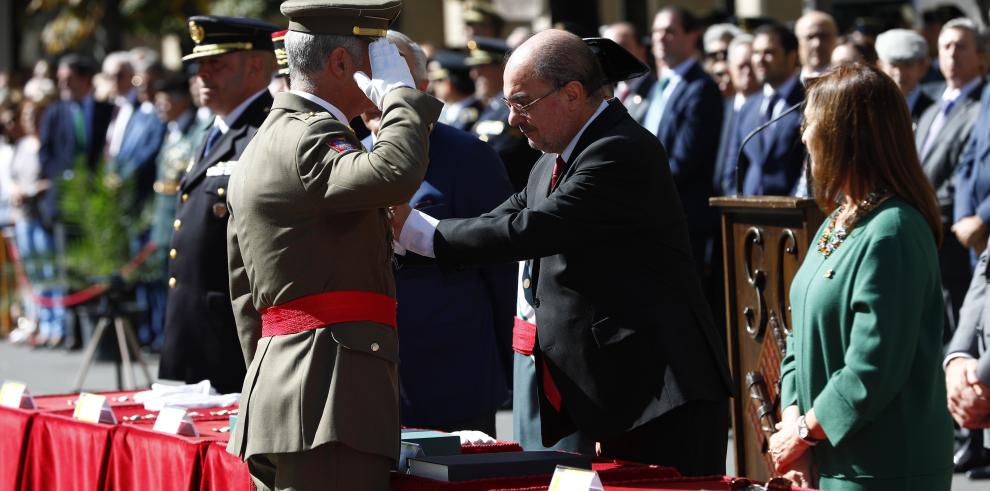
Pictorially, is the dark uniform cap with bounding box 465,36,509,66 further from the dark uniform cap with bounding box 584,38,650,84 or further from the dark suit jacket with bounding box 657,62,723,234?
the dark uniform cap with bounding box 584,38,650,84

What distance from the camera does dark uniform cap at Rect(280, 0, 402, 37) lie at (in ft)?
10.8

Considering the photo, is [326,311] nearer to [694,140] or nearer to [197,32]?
[197,32]

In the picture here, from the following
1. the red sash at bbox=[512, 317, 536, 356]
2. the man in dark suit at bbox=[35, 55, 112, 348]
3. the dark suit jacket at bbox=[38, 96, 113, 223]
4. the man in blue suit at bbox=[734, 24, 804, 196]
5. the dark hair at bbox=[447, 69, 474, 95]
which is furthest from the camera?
the dark suit jacket at bbox=[38, 96, 113, 223]

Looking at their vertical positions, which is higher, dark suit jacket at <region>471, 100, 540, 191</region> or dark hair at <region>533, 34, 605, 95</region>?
dark hair at <region>533, 34, 605, 95</region>

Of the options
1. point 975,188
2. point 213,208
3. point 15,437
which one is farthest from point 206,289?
point 975,188

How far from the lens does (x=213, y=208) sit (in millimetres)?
4977

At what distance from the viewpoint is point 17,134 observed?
14.8 meters

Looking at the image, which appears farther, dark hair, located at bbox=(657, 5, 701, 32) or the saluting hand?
dark hair, located at bbox=(657, 5, 701, 32)

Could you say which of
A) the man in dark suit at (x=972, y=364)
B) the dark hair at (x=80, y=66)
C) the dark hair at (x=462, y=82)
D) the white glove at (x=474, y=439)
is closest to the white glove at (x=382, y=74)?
the white glove at (x=474, y=439)

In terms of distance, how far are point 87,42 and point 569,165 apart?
27503 millimetres

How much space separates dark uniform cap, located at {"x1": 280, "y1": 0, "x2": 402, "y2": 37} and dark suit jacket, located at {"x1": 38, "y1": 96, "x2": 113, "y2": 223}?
10.3 metres

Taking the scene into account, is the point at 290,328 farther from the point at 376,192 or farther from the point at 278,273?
the point at 376,192

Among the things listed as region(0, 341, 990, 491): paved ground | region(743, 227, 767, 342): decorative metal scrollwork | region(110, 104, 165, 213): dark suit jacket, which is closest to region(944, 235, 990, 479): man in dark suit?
region(743, 227, 767, 342): decorative metal scrollwork

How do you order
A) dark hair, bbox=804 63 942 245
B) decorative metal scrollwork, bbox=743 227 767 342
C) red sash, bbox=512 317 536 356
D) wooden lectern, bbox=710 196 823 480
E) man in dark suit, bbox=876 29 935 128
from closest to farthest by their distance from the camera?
dark hair, bbox=804 63 942 245 → red sash, bbox=512 317 536 356 → wooden lectern, bbox=710 196 823 480 → decorative metal scrollwork, bbox=743 227 767 342 → man in dark suit, bbox=876 29 935 128
